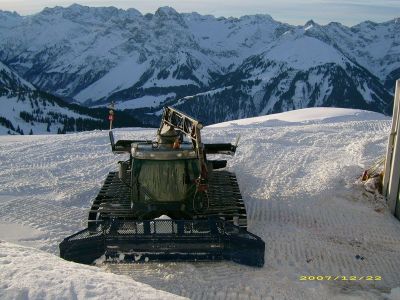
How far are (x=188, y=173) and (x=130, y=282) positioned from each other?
3307mm

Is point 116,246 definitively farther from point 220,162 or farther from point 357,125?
point 357,125

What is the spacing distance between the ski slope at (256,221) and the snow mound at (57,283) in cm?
2

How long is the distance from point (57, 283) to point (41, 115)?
486 feet

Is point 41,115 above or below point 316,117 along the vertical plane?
below

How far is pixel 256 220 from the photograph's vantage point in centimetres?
1369

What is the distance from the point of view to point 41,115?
149 m

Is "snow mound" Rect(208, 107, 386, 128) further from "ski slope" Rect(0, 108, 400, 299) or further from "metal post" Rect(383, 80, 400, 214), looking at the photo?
"metal post" Rect(383, 80, 400, 214)

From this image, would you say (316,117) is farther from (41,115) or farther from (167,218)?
(41,115)

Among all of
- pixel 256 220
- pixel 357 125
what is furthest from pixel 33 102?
pixel 256 220

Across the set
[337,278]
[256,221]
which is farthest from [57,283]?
[256,221]

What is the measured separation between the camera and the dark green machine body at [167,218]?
34.0ft

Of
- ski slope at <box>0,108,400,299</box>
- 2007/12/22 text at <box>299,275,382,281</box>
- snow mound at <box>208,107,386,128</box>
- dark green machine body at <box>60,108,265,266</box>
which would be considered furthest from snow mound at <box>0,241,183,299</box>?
snow mound at <box>208,107,386,128</box>

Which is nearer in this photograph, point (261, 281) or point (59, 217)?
point (261, 281)

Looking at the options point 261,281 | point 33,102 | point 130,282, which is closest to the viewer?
point 130,282
